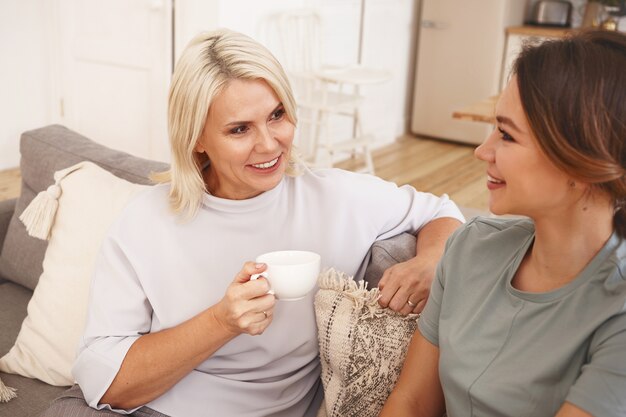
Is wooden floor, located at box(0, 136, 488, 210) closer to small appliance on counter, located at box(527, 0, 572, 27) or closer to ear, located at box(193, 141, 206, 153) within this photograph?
small appliance on counter, located at box(527, 0, 572, 27)

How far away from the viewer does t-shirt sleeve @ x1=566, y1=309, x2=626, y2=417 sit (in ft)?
3.05

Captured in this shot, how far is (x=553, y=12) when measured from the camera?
569cm

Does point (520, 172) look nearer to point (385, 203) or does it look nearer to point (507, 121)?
point (507, 121)

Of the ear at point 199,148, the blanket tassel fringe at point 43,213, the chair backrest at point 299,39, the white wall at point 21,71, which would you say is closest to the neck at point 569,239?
the ear at point 199,148

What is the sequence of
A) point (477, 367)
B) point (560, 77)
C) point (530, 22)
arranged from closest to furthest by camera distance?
1. point (560, 77)
2. point (477, 367)
3. point (530, 22)

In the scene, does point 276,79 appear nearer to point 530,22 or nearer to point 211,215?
point 211,215

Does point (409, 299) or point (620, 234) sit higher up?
point (620, 234)

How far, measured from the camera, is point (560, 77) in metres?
0.97

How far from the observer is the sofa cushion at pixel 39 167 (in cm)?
202

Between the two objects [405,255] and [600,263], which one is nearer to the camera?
[600,263]

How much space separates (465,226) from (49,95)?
4143 mm

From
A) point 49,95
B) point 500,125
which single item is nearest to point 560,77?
point 500,125

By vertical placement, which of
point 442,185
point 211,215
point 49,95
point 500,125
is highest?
point 500,125

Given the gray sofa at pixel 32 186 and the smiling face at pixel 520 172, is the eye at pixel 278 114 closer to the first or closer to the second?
the smiling face at pixel 520 172
